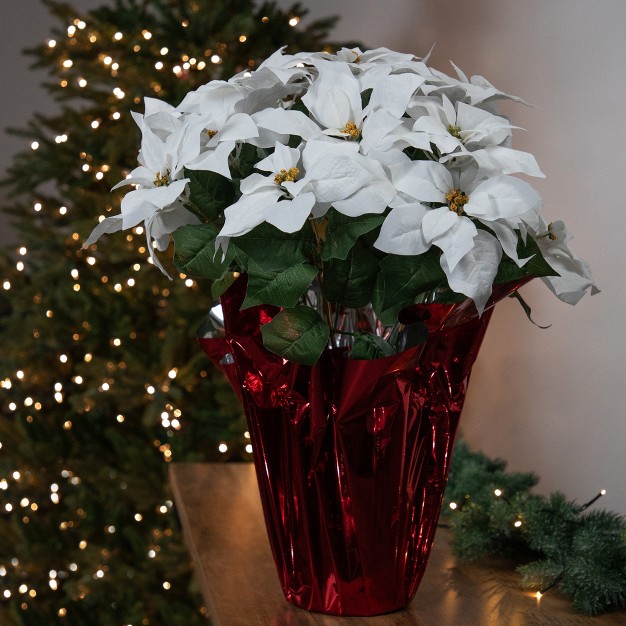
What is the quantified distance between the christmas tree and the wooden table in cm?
100

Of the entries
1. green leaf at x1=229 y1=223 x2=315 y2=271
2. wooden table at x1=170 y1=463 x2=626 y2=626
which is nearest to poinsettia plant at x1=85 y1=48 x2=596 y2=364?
green leaf at x1=229 y1=223 x2=315 y2=271

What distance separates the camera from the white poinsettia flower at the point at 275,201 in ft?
1.67

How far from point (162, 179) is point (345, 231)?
0.46 feet

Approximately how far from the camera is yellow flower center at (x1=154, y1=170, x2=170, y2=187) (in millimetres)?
587

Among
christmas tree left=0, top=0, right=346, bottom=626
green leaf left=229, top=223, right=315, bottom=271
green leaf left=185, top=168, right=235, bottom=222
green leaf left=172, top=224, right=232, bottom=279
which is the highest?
green leaf left=185, top=168, right=235, bottom=222

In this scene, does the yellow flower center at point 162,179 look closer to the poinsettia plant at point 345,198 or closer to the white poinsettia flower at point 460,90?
the poinsettia plant at point 345,198

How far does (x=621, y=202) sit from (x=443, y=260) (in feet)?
1.80

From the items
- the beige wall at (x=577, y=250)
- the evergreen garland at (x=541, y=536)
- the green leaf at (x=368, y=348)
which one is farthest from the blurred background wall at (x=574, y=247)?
the green leaf at (x=368, y=348)

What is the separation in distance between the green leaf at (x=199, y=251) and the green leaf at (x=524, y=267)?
188 mm

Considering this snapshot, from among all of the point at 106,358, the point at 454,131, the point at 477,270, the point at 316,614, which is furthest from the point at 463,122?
the point at 106,358

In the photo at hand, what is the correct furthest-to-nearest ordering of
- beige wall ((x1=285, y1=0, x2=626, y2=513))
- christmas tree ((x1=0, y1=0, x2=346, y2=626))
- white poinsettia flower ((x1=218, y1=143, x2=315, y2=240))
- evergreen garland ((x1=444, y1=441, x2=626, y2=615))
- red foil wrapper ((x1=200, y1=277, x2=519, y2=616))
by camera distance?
christmas tree ((x1=0, y1=0, x2=346, y2=626)) < beige wall ((x1=285, y1=0, x2=626, y2=513)) < evergreen garland ((x1=444, y1=441, x2=626, y2=615)) < red foil wrapper ((x1=200, y1=277, x2=519, y2=616)) < white poinsettia flower ((x1=218, y1=143, x2=315, y2=240))

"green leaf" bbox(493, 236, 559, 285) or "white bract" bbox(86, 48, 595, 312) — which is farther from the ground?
"white bract" bbox(86, 48, 595, 312)

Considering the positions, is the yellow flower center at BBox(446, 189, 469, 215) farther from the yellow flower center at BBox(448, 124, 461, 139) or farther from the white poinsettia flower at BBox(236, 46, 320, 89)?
the white poinsettia flower at BBox(236, 46, 320, 89)

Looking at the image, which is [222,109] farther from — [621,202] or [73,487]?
[73,487]
